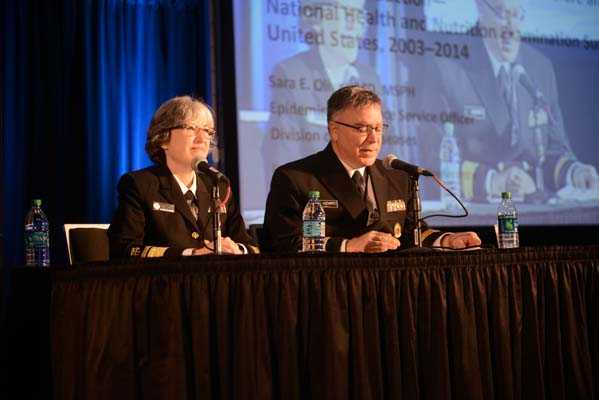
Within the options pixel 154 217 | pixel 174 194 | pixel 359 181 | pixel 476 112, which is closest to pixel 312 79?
pixel 476 112

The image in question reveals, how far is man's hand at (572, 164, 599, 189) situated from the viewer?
18.9 ft

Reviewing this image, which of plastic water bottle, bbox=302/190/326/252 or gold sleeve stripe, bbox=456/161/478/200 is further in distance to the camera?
gold sleeve stripe, bbox=456/161/478/200

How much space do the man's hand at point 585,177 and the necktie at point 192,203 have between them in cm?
339

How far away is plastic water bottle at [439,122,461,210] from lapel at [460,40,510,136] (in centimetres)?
35

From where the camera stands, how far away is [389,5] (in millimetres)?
5316

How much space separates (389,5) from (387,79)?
1.64ft

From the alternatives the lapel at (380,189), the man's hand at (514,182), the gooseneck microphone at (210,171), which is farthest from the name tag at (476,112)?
the gooseneck microphone at (210,171)

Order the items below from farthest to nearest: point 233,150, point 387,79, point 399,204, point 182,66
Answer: point 182,66, point 387,79, point 233,150, point 399,204

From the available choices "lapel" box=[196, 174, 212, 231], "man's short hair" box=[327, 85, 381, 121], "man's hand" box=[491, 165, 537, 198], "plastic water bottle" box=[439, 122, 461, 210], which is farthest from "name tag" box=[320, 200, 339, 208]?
"man's hand" box=[491, 165, 537, 198]

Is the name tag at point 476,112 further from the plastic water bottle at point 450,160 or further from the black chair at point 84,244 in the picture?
the black chair at point 84,244

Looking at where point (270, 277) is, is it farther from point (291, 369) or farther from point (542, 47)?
point (542, 47)

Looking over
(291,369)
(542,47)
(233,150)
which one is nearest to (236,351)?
(291,369)

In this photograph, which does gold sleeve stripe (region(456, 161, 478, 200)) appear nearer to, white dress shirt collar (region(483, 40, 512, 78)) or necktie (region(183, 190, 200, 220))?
white dress shirt collar (region(483, 40, 512, 78))

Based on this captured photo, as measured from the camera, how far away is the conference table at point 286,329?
224cm
